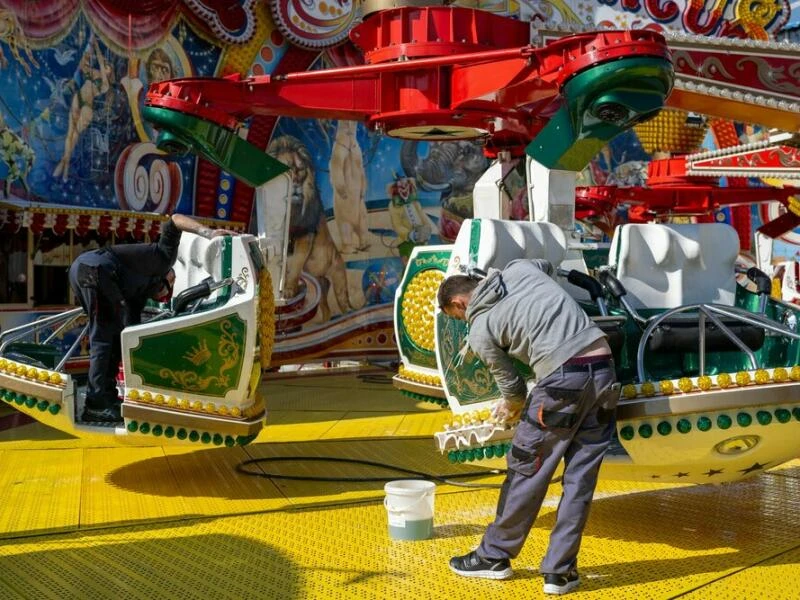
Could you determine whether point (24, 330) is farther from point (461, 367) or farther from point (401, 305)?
point (461, 367)

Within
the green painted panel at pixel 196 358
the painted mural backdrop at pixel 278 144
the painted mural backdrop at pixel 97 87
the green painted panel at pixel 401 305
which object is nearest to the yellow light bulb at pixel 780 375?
the green painted panel at pixel 401 305

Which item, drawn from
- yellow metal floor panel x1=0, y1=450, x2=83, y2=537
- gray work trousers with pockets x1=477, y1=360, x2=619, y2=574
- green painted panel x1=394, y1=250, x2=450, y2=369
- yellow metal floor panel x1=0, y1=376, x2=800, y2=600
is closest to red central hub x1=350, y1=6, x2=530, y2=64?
green painted panel x1=394, y1=250, x2=450, y2=369

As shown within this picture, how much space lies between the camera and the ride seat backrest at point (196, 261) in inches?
224

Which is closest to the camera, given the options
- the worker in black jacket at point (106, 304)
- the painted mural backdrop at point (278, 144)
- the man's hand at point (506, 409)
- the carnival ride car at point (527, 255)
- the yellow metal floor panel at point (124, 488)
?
the man's hand at point (506, 409)

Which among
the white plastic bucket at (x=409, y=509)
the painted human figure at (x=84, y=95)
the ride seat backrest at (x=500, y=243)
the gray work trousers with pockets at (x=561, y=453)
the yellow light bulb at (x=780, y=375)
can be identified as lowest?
the white plastic bucket at (x=409, y=509)

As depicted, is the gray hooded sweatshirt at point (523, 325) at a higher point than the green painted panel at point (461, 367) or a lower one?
higher

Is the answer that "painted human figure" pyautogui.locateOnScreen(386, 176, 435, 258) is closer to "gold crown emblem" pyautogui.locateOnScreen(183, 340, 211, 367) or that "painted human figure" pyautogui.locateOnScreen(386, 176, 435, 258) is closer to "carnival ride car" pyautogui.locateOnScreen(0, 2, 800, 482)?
"carnival ride car" pyautogui.locateOnScreen(0, 2, 800, 482)

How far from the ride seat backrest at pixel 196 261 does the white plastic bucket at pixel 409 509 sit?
1.99 metres

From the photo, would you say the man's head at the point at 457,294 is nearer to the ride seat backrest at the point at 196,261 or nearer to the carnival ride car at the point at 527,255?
the carnival ride car at the point at 527,255

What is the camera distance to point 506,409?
156 inches

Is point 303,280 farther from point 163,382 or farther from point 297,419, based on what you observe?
point 163,382

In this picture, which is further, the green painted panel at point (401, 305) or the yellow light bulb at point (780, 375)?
the green painted panel at point (401, 305)

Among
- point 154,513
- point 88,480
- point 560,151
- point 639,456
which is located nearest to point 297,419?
point 88,480

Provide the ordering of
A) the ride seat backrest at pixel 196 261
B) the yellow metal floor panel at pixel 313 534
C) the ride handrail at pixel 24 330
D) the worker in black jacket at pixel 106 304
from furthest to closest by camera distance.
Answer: the ride handrail at pixel 24 330 < the ride seat backrest at pixel 196 261 < the worker in black jacket at pixel 106 304 < the yellow metal floor panel at pixel 313 534
